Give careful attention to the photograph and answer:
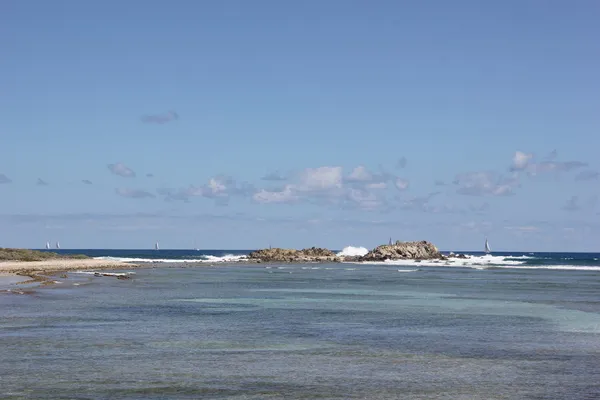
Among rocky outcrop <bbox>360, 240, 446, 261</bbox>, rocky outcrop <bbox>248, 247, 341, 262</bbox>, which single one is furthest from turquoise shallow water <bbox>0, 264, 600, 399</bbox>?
rocky outcrop <bbox>360, 240, 446, 261</bbox>

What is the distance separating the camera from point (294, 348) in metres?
30.0

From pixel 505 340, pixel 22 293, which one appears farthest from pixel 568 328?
pixel 22 293

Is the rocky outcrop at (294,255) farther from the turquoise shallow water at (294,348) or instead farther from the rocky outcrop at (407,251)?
the turquoise shallow water at (294,348)

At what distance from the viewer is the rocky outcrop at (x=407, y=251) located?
182m

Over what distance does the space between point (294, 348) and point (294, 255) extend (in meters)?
151

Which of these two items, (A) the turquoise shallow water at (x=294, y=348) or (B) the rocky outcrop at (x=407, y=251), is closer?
(A) the turquoise shallow water at (x=294, y=348)

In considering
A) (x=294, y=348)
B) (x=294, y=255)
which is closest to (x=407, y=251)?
(x=294, y=255)

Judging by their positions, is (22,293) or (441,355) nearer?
(441,355)

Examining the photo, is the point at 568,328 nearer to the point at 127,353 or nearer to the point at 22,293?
the point at 127,353

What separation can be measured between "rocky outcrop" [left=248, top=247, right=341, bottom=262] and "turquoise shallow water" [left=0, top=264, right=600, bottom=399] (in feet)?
396

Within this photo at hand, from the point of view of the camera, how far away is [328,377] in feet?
78.5

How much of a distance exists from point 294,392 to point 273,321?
1892cm

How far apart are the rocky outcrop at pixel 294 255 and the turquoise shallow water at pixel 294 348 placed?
12075 centimetres

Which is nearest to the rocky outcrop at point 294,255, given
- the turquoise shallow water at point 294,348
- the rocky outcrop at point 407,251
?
the rocky outcrop at point 407,251
